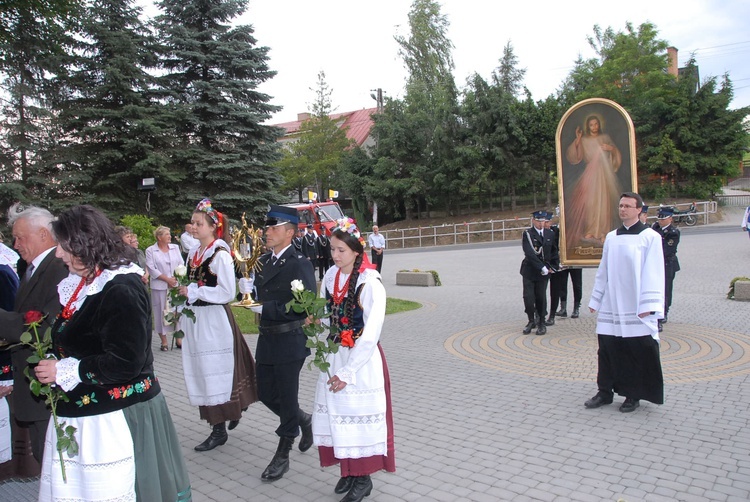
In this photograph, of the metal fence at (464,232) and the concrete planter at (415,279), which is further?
the metal fence at (464,232)

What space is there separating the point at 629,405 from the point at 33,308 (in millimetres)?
5360

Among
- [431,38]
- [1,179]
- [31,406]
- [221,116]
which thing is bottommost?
[31,406]

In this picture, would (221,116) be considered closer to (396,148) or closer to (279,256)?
(396,148)

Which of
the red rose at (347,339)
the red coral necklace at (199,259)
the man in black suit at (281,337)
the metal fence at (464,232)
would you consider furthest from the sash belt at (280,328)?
the metal fence at (464,232)

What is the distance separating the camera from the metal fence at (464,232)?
33438 millimetres

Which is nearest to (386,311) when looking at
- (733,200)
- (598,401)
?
(598,401)

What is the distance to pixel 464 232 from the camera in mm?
35469

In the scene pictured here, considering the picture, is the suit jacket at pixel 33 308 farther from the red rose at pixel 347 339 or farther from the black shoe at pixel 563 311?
the black shoe at pixel 563 311

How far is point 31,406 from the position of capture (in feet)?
13.0

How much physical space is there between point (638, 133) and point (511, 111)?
7.60 m

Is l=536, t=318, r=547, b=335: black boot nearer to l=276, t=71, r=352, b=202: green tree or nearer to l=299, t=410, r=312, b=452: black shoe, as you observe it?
l=299, t=410, r=312, b=452: black shoe

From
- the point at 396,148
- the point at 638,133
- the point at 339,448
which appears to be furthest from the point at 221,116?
→ the point at 638,133

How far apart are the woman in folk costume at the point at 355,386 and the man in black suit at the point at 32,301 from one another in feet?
6.13

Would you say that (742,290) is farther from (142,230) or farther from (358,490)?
(142,230)
